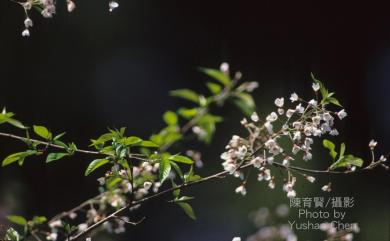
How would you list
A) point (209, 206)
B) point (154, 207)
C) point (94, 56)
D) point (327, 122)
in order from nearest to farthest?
point (327, 122) → point (209, 206) → point (154, 207) → point (94, 56)

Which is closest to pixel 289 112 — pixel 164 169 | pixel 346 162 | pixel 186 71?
pixel 346 162

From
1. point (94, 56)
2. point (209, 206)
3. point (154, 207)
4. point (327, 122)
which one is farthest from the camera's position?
point (94, 56)

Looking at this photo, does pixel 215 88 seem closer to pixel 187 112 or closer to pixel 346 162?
pixel 187 112

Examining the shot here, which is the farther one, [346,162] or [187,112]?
[346,162]

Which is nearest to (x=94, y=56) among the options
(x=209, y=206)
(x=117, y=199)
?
(x=209, y=206)

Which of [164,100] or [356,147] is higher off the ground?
[164,100]

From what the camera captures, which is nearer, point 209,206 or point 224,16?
point 209,206

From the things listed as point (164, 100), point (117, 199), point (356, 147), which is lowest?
point (117, 199)

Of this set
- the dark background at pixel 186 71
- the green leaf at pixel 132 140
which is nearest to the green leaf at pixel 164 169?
the green leaf at pixel 132 140

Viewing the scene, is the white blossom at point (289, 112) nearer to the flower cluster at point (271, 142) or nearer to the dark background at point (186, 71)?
the flower cluster at point (271, 142)

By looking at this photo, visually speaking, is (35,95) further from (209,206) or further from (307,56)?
(307,56)
